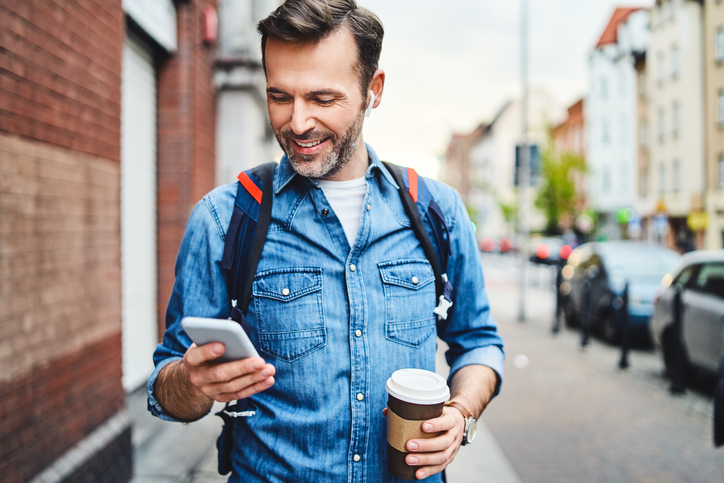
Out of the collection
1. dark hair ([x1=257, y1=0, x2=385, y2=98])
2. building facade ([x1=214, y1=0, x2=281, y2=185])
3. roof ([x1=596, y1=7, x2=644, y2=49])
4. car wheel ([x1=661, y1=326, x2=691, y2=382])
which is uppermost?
roof ([x1=596, y1=7, x2=644, y2=49])

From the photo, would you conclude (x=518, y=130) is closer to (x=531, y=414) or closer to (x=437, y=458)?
(x=531, y=414)

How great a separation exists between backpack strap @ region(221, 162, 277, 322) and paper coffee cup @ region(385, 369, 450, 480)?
1.51 feet

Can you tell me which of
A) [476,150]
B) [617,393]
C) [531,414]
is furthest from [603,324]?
[476,150]

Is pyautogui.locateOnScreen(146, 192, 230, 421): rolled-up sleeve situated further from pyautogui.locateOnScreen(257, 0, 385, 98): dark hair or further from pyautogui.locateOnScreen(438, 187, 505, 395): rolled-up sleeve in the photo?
pyautogui.locateOnScreen(438, 187, 505, 395): rolled-up sleeve

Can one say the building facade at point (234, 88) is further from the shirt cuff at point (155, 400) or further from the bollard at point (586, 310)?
the shirt cuff at point (155, 400)

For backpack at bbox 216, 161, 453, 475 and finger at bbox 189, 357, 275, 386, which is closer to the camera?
finger at bbox 189, 357, 275, 386

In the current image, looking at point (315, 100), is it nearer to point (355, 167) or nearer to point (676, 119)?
point (355, 167)

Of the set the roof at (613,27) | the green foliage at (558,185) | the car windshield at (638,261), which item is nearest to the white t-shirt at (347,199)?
the car windshield at (638,261)

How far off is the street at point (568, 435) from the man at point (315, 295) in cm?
274

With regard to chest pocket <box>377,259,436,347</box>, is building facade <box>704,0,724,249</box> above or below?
above

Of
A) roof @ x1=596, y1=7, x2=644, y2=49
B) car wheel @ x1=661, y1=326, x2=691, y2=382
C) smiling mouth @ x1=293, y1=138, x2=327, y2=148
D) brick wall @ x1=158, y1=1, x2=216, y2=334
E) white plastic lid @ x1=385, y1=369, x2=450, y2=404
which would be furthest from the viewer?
roof @ x1=596, y1=7, x2=644, y2=49

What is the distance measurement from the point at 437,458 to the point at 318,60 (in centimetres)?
111

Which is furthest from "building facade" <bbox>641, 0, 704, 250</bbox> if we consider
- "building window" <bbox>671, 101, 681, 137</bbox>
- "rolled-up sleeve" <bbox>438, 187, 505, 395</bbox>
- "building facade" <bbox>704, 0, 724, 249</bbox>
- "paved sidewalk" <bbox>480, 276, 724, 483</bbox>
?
"rolled-up sleeve" <bbox>438, 187, 505, 395</bbox>

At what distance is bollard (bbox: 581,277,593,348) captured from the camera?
9086 mm
